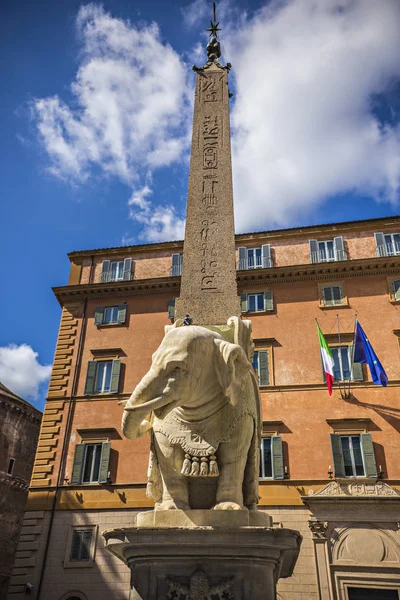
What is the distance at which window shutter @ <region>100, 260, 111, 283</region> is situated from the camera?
22898 millimetres

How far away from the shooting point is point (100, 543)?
17266 mm

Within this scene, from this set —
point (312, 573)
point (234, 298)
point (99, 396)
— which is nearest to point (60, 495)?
point (99, 396)

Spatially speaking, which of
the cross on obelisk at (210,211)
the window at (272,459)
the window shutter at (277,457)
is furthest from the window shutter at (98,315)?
the cross on obelisk at (210,211)

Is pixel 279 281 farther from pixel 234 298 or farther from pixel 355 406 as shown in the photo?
pixel 234 298

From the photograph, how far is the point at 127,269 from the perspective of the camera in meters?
23.1

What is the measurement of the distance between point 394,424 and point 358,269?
5769mm

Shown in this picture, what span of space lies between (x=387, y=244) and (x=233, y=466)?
18.1m

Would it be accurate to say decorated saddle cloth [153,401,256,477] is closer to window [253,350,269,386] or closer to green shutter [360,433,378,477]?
green shutter [360,433,378,477]

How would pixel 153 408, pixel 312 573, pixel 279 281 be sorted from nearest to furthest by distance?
pixel 153 408, pixel 312 573, pixel 279 281

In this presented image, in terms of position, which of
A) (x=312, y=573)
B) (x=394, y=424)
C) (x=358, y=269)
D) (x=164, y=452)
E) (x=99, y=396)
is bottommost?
(x=164, y=452)

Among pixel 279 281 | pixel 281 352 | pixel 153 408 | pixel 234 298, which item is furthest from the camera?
pixel 279 281

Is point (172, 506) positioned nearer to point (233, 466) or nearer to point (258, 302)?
point (233, 466)

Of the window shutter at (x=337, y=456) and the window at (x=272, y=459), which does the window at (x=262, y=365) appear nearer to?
the window at (x=272, y=459)

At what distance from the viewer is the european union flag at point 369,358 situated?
16812 millimetres
